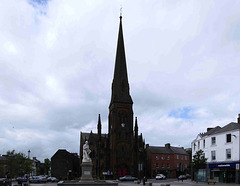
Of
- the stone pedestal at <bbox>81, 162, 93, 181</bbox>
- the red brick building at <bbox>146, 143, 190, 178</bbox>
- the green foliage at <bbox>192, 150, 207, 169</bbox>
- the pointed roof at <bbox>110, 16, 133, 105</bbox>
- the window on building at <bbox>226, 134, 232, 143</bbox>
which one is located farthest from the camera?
the red brick building at <bbox>146, 143, 190, 178</bbox>

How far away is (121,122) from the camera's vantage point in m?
75.6

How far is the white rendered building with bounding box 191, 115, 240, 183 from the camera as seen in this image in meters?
41.9

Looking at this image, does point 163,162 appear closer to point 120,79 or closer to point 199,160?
point 120,79

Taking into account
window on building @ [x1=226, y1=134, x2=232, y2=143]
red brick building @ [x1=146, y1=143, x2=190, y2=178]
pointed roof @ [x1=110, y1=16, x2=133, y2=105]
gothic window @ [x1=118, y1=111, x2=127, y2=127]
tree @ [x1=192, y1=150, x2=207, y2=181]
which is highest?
pointed roof @ [x1=110, y1=16, x2=133, y2=105]

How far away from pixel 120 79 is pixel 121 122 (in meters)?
12.2

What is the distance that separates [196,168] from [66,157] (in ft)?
185

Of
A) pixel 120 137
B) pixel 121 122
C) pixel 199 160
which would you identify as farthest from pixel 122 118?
pixel 199 160

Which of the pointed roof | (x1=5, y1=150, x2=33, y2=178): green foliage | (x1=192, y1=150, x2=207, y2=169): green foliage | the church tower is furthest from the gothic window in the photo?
(x1=192, y1=150, x2=207, y2=169): green foliage

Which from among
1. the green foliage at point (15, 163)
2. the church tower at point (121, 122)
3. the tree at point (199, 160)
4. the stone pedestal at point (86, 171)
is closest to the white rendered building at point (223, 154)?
the tree at point (199, 160)

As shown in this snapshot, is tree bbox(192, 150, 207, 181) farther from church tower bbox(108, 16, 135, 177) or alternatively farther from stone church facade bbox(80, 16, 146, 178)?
church tower bbox(108, 16, 135, 177)

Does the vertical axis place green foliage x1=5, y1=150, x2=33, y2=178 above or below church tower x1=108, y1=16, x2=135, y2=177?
below

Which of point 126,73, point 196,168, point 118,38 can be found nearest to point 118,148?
point 126,73

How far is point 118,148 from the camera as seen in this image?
238 ft

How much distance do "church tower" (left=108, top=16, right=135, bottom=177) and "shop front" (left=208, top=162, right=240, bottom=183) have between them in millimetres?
27983
